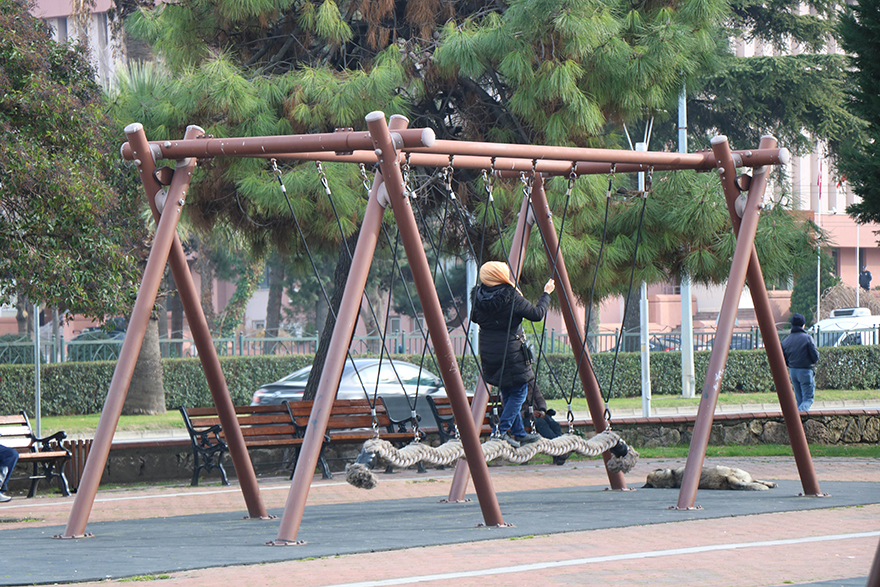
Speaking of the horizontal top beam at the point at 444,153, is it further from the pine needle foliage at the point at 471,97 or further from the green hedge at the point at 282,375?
the green hedge at the point at 282,375

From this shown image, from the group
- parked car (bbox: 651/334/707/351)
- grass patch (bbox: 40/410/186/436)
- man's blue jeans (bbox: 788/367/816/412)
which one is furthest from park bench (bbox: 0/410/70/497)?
parked car (bbox: 651/334/707/351)

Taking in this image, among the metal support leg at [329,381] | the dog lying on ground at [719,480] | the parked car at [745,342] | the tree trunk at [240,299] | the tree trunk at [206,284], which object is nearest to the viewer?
the metal support leg at [329,381]

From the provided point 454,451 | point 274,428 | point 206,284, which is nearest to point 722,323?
point 454,451

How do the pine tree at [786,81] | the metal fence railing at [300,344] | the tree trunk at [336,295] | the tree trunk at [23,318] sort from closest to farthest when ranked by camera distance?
the tree trunk at [336,295]
the metal fence railing at [300,344]
the pine tree at [786,81]
the tree trunk at [23,318]

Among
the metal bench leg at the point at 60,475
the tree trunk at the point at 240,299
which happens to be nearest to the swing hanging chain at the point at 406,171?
the metal bench leg at the point at 60,475

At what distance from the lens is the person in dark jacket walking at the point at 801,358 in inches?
669

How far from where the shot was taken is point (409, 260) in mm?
7875

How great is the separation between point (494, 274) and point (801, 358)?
386 inches

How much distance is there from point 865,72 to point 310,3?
271 inches

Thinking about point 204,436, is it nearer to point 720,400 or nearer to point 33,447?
point 33,447

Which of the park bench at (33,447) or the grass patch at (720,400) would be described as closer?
the park bench at (33,447)

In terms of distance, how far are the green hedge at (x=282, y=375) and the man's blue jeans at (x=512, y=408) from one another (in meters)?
12.2

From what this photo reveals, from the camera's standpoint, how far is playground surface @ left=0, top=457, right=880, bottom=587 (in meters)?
6.09

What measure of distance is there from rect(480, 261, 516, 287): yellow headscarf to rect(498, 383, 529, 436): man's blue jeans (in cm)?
87
